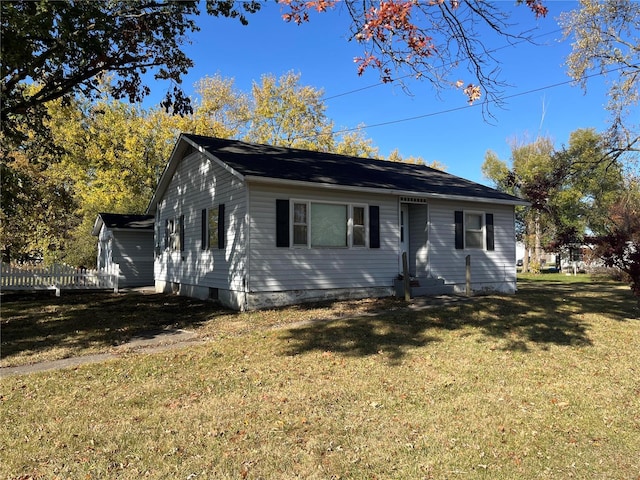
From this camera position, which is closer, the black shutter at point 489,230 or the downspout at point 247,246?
the downspout at point 247,246

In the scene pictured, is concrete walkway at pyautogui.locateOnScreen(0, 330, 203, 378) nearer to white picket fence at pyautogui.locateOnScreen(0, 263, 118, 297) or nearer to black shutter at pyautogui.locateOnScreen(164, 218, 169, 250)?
black shutter at pyautogui.locateOnScreen(164, 218, 169, 250)

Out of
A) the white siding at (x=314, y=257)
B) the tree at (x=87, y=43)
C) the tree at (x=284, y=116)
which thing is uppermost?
the tree at (x=284, y=116)

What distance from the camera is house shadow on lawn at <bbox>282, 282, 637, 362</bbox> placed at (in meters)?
7.40

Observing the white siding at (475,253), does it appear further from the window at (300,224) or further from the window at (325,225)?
the window at (300,224)

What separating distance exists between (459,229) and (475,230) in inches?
31.8

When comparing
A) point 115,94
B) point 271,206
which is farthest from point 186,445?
point 115,94

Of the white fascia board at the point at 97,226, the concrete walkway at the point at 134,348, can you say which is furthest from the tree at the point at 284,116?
the concrete walkway at the point at 134,348

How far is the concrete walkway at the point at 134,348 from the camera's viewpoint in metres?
6.37

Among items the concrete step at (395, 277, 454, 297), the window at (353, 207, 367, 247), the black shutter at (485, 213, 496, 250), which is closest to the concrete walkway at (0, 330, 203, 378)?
the window at (353, 207, 367, 247)

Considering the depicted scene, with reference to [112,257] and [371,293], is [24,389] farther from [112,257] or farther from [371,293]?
[112,257]

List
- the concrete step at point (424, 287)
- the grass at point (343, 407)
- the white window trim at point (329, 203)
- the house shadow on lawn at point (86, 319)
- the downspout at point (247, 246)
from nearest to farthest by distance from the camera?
1. the grass at point (343, 407)
2. the house shadow on lawn at point (86, 319)
3. the downspout at point (247, 246)
4. the white window trim at point (329, 203)
5. the concrete step at point (424, 287)

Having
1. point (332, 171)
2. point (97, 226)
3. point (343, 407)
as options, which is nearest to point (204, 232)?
point (332, 171)

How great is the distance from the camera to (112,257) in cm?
2078

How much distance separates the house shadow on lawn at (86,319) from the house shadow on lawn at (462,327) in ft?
10.7
